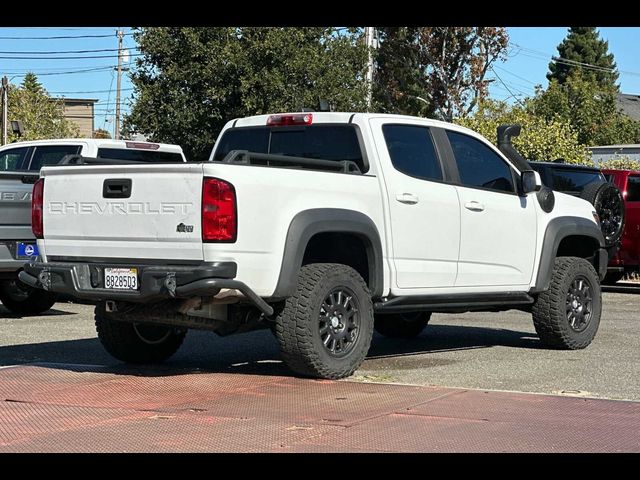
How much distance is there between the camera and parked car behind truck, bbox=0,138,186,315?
12.1 metres

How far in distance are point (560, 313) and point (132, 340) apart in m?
3.88

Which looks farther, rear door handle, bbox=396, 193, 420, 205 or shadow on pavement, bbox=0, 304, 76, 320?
shadow on pavement, bbox=0, 304, 76, 320

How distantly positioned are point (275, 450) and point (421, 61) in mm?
40450

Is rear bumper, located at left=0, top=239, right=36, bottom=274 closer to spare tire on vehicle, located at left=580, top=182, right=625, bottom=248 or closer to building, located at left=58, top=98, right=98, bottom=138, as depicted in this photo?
spare tire on vehicle, located at left=580, top=182, right=625, bottom=248

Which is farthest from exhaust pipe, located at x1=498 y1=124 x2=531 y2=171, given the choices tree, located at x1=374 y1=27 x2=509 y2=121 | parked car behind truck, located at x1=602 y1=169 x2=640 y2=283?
tree, located at x1=374 y1=27 x2=509 y2=121

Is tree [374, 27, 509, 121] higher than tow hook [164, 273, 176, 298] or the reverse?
higher

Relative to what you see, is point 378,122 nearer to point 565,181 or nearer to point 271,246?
point 271,246

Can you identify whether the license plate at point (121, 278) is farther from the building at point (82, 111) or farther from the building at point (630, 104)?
the building at point (82, 111)

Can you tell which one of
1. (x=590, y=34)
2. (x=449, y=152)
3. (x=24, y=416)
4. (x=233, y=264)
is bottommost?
(x=24, y=416)

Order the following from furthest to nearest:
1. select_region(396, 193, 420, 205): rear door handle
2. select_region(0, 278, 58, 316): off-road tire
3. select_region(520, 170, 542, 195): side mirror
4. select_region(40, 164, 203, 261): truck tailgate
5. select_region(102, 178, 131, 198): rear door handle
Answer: select_region(0, 278, 58, 316): off-road tire
select_region(520, 170, 542, 195): side mirror
select_region(396, 193, 420, 205): rear door handle
select_region(102, 178, 131, 198): rear door handle
select_region(40, 164, 203, 261): truck tailgate

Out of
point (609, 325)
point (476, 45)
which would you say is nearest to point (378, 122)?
point (609, 325)

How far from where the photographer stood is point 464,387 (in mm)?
8094

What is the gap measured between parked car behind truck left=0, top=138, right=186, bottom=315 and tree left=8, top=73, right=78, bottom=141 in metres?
41.0

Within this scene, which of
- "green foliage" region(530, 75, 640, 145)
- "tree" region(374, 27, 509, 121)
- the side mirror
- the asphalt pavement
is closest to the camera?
the asphalt pavement
